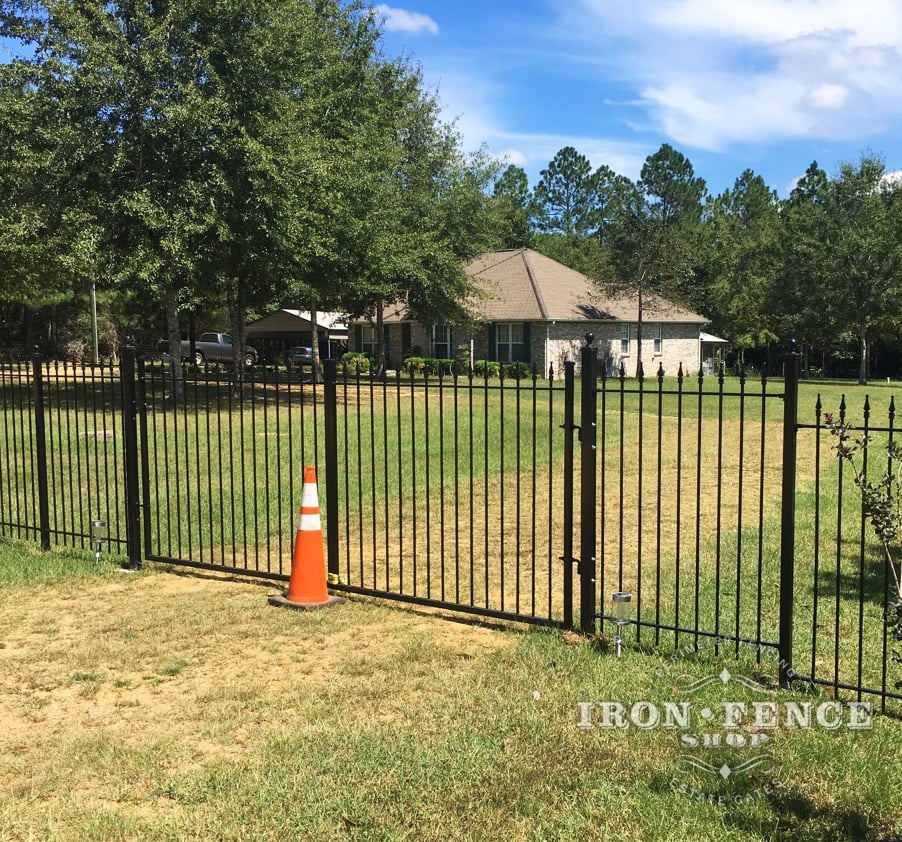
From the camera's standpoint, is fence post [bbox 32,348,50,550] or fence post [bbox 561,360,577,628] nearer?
fence post [bbox 561,360,577,628]

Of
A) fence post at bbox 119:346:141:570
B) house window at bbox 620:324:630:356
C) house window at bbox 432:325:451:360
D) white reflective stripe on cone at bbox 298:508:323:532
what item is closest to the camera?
white reflective stripe on cone at bbox 298:508:323:532

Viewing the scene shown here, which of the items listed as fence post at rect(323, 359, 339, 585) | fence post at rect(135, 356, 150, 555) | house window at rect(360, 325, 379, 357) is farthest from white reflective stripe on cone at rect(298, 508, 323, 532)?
house window at rect(360, 325, 379, 357)

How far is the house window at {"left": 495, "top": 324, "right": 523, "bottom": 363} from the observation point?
35.7m

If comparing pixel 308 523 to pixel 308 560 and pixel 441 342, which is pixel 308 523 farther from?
pixel 441 342

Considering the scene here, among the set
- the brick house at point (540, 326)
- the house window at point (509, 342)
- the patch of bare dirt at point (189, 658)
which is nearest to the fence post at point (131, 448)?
the patch of bare dirt at point (189, 658)

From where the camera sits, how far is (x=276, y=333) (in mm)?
52312

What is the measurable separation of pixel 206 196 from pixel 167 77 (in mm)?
2594

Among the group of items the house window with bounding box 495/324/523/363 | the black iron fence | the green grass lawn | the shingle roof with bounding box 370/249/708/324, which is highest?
the shingle roof with bounding box 370/249/708/324

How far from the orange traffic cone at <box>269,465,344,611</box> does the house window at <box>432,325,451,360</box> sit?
31.4 m

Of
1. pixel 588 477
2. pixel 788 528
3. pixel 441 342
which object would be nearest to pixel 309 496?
pixel 588 477

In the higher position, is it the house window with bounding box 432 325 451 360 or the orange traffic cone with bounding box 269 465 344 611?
the house window with bounding box 432 325 451 360

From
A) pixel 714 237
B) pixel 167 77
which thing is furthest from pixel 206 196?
pixel 714 237

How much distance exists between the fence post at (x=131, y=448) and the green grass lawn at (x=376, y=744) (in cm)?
141

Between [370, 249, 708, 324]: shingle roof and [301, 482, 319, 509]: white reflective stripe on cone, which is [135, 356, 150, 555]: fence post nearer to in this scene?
[301, 482, 319, 509]: white reflective stripe on cone
